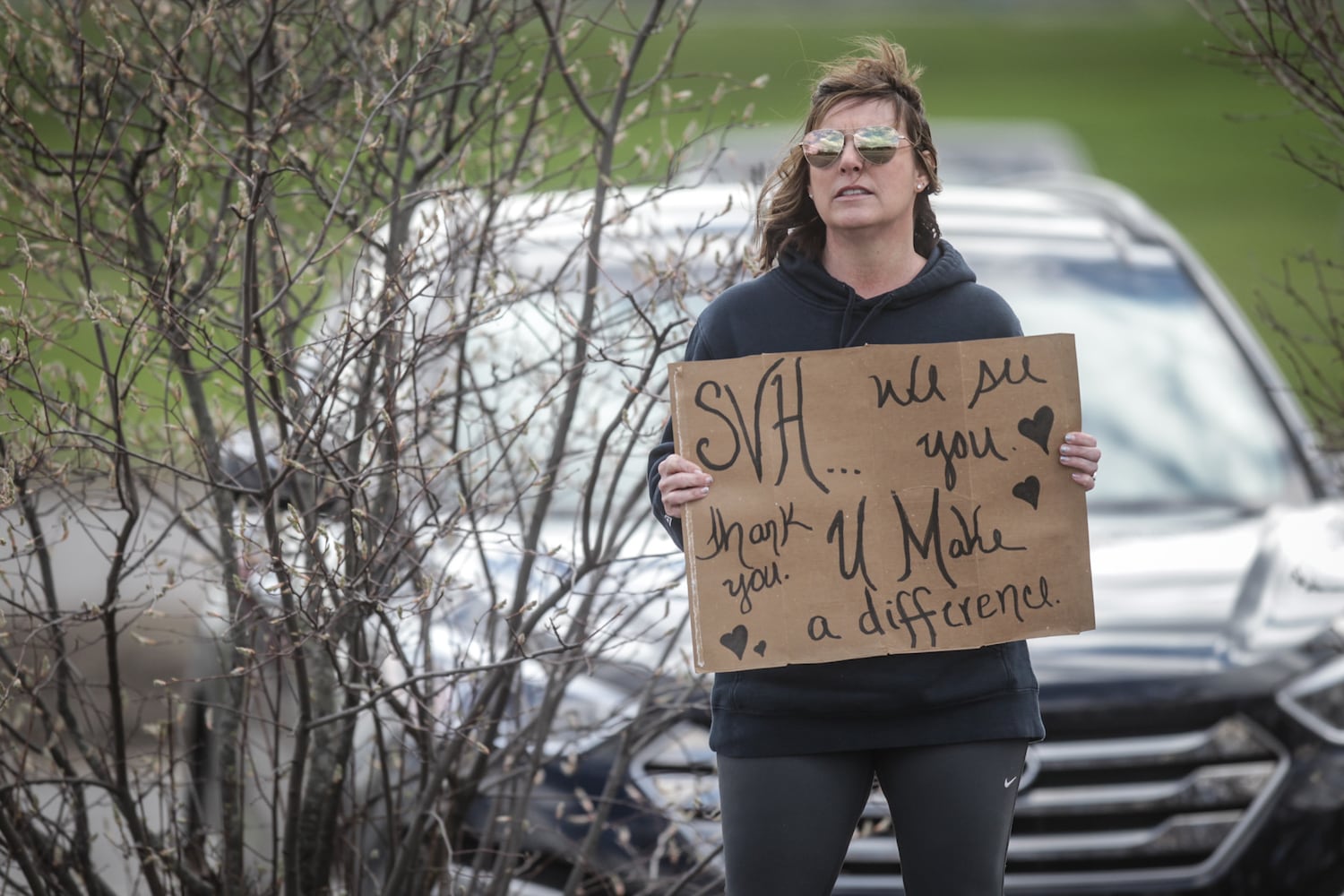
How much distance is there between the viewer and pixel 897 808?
8.07 ft

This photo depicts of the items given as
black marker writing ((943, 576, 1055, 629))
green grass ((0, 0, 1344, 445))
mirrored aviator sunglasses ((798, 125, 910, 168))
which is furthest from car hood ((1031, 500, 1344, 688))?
green grass ((0, 0, 1344, 445))

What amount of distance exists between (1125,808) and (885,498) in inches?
55.9

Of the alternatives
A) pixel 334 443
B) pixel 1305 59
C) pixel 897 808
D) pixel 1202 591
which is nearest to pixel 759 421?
pixel 897 808

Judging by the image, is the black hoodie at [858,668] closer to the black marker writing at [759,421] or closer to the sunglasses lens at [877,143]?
the black marker writing at [759,421]

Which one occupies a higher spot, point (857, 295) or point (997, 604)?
point (857, 295)

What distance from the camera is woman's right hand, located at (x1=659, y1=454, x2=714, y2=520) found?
8.05 ft

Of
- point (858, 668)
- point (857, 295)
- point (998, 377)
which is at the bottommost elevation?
point (858, 668)

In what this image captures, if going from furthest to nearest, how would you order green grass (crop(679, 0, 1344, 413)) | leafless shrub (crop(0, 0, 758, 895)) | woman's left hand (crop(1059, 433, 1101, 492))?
green grass (crop(679, 0, 1344, 413)) → leafless shrub (crop(0, 0, 758, 895)) → woman's left hand (crop(1059, 433, 1101, 492))

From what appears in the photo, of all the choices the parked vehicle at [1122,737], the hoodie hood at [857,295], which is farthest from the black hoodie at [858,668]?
the parked vehicle at [1122,737]

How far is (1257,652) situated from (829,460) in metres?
1.65

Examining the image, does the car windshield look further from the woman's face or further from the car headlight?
the woman's face

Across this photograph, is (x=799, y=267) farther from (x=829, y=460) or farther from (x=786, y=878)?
(x=786, y=878)

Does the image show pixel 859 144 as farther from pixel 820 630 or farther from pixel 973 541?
pixel 820 630

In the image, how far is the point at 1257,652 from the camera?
143 inches
